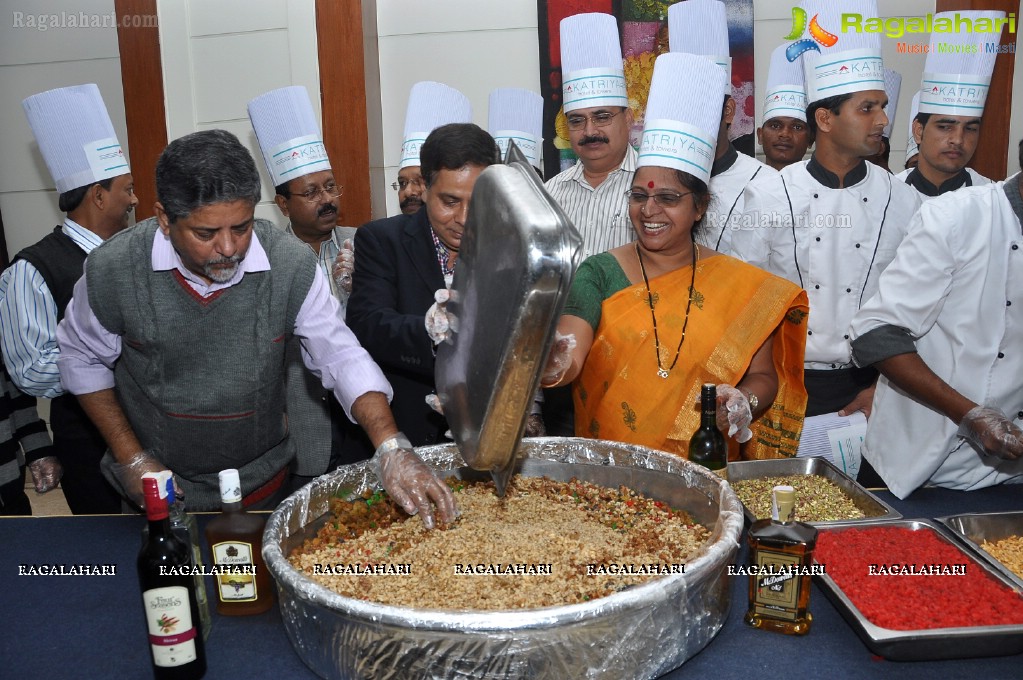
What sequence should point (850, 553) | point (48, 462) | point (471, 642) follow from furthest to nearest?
point (48, 462) → point (850, 553) → point (471, 642)

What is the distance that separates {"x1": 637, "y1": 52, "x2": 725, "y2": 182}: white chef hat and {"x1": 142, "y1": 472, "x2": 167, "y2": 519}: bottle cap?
4.70ft

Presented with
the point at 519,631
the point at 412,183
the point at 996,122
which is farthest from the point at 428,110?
the point at 996,122

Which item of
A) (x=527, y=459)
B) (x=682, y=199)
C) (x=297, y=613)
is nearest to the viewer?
(x=297, y=613)

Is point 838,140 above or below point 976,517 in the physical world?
above

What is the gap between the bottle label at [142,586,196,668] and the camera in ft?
3.38

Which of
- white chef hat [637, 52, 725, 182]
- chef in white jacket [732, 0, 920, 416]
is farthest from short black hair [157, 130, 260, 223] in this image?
chef in white jacket [732, 0, 920, 416]

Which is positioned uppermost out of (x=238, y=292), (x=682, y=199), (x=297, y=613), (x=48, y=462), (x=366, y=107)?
(x=366, y=107)

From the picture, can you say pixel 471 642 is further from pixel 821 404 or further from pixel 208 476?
pixel 821 404

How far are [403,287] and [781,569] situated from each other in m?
1.36

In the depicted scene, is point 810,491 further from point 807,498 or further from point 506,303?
point 506,303

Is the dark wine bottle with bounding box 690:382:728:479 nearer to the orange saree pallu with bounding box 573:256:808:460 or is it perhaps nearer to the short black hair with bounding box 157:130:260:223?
the orange saree pallu with bounding box 573:256:808:460

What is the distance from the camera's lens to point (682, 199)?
2.00 meters

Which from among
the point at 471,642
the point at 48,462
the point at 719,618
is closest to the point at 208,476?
the point at 48,462

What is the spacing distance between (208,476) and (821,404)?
1.89m
